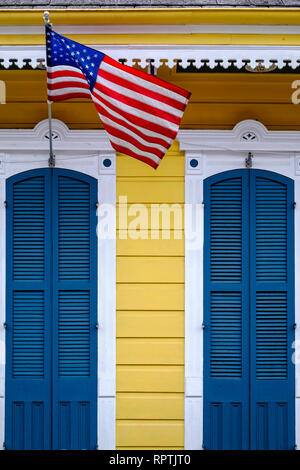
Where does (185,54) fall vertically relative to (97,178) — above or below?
above

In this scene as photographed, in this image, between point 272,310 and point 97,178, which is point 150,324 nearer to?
point 272,310

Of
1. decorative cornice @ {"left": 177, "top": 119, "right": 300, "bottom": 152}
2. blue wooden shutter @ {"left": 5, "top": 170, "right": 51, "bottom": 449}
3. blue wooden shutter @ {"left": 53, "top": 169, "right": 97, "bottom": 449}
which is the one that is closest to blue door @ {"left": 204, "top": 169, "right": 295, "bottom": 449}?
A: decorative cornice @ {"left": 177, "top": 119, "right": 300, "bottom": 152}

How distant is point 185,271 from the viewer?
4.43 m

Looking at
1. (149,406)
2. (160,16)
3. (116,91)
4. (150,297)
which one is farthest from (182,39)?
(149,406)

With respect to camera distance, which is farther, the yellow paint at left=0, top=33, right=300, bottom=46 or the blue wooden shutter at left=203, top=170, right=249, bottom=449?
the blue wooden shutter at left=203, top=170, right=249, bottom=449

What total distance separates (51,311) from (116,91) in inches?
80.3

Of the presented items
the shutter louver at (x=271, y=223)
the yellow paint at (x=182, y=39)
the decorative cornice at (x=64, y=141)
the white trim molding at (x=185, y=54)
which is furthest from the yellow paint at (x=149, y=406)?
the yellow paint at (x=182, y=39)

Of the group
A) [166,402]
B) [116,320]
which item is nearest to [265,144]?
[116,320]

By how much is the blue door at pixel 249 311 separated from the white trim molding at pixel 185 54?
1.01 meters

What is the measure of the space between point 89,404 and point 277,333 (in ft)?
5.74

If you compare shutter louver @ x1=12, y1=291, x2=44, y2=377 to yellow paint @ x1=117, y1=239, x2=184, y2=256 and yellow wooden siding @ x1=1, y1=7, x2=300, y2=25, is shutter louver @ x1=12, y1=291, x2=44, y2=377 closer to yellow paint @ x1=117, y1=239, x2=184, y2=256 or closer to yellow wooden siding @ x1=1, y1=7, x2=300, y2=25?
yellow paint @ x1=117, y1=239, x2=184, y2=256

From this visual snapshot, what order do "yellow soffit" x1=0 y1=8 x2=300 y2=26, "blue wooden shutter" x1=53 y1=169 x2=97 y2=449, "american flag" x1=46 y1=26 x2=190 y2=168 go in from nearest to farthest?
"american flag" x1=46 y1=26 x2=190 y2=168 → "yellow soffit" x1=0 y1=8 x2=300 y2=26 → "blue wooden shutter" x1=53 y1=169 x2=97 y2=449

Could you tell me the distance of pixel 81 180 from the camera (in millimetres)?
4473

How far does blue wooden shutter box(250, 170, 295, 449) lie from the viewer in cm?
443
